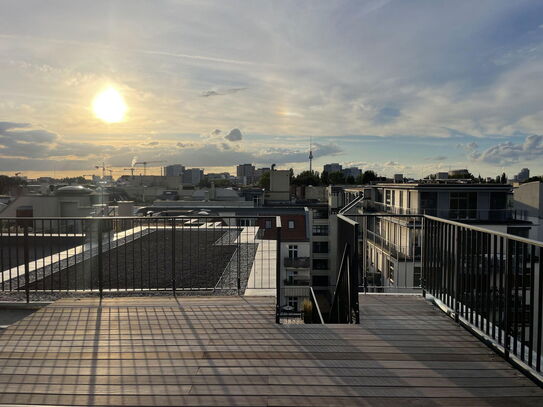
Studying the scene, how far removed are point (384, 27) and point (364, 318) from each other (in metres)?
9.71

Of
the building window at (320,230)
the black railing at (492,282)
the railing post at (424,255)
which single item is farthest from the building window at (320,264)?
the black railing at (492,282)

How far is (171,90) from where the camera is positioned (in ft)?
46.1

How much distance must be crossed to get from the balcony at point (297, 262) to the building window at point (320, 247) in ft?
38.8

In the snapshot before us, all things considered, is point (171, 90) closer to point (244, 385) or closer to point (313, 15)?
point (313, 15)

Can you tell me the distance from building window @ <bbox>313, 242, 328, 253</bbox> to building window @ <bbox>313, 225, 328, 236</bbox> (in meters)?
0.99

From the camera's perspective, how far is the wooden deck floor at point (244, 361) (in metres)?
2.66

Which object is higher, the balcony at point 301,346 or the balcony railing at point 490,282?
the balcony railing at point 490,282

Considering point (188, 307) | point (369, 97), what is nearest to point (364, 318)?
point (188, 307)

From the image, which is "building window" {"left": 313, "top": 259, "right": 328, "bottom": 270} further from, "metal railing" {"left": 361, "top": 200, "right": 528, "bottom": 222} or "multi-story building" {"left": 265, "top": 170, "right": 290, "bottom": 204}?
"multi-story building" {"left": 265, "top": 170, "right": 290, "bottom": 204}

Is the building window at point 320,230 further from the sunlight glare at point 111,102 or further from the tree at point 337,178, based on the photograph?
the tree at point 337,178

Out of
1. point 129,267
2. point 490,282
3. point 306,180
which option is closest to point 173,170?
point 306,180

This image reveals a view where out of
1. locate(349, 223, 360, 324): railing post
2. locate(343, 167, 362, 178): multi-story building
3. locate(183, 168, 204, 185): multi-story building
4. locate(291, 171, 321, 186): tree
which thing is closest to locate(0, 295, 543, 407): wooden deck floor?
locate(349, 223, 360, 324): railing post

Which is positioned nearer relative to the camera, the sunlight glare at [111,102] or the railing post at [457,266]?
the railing post at [457,266]

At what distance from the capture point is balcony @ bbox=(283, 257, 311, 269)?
25703 millimetres
